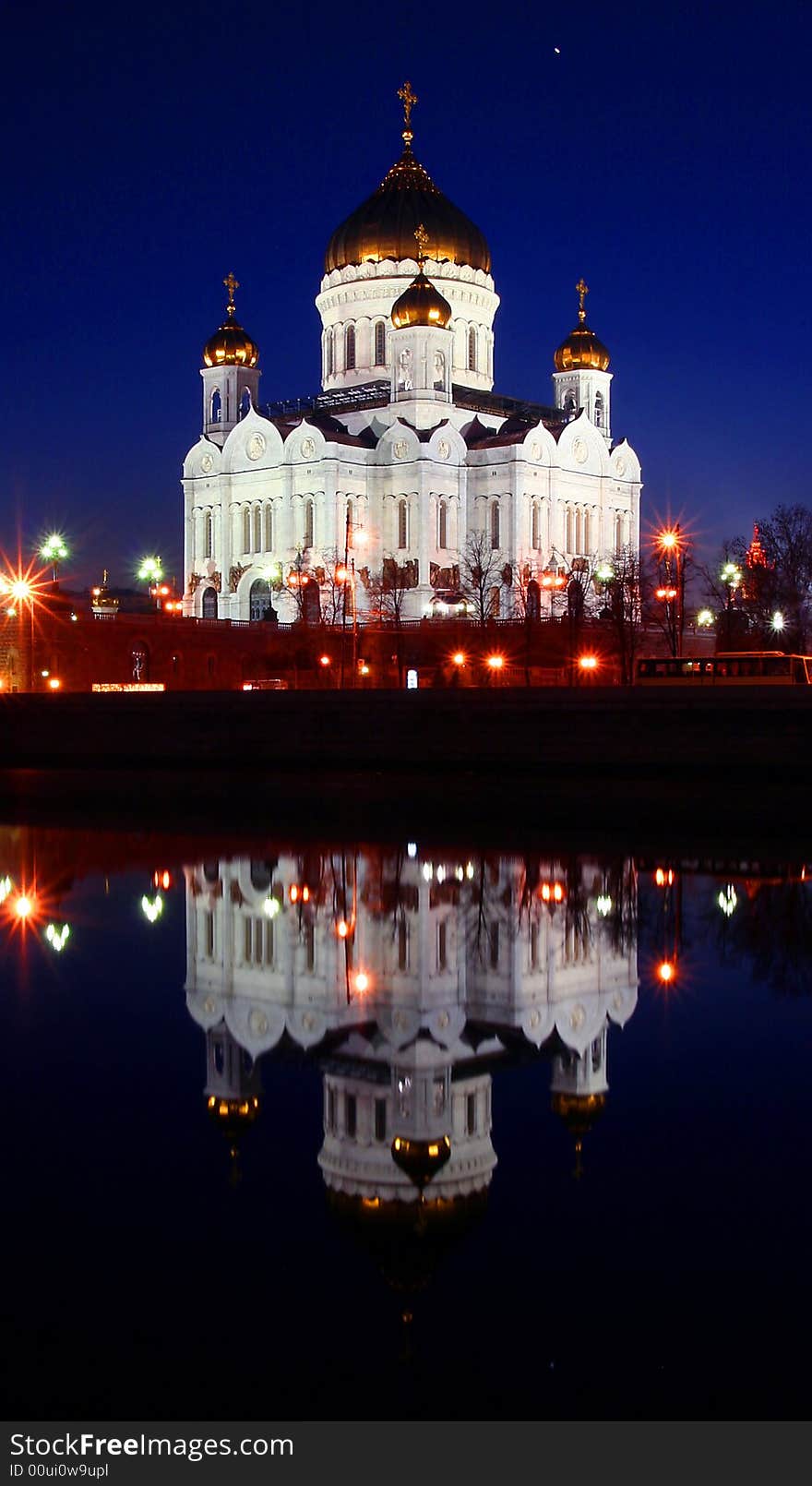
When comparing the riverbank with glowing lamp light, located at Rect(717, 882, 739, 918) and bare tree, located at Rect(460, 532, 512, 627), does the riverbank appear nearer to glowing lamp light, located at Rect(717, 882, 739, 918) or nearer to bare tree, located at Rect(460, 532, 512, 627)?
glowing lamp light, located at Rect(717, 882, 739, 918)

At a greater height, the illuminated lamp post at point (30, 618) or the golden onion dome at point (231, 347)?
the golden onion dome at point (231, 347)

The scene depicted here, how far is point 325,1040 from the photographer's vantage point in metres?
9.11

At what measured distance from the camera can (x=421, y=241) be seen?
55969 mm

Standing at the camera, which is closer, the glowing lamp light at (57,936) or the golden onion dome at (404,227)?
the glowing lamp light at (57,936)

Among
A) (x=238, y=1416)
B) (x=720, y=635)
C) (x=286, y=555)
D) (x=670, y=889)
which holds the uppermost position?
(x=286, y=555)

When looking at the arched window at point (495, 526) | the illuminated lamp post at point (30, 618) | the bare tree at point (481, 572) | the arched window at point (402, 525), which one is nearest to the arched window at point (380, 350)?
→ the arched window at point (402, 525)

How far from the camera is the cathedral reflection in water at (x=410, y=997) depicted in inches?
279

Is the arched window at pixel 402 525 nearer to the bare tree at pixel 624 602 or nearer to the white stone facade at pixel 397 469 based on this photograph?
the white stone facade at pixel 397 469

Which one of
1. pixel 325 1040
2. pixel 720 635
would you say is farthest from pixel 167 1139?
pixel 720 635

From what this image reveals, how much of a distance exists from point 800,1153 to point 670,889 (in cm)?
845

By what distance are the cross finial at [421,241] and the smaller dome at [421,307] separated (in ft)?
4.53

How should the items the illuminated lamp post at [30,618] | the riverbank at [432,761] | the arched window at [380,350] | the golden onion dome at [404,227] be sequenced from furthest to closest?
the arched window at [380,350] → the golden onion dome at [404,227] → the illuminated lamp post at [30,618] → the riverbank at [432,761]

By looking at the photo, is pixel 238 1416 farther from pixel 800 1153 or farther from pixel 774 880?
pixel 774 880

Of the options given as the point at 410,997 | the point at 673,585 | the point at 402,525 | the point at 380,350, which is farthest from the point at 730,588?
the point at 410,997
